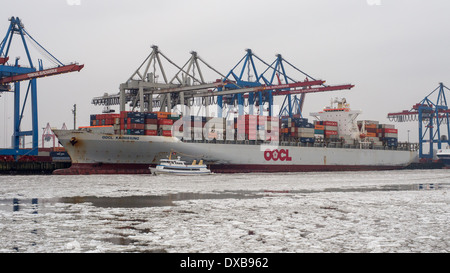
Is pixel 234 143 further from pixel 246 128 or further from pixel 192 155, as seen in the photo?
pixel 192 155

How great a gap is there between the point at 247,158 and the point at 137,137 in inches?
561

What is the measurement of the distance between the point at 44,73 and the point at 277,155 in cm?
2885

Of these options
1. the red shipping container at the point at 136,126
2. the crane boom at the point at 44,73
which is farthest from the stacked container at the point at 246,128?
the crane boom at the point at 44,73

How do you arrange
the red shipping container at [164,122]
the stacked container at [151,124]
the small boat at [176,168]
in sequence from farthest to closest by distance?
1. the red shipping container at [164,122]
2. the stacked container at [151,124]
3. the small boat at [176,168]

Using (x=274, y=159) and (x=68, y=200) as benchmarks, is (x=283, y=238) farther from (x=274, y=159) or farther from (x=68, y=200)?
(x=274, y=159)

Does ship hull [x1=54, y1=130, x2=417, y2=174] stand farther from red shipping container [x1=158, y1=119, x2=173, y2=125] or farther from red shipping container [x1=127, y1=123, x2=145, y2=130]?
red shipping container [x1=158, y1=119, x2=173, y2=125]

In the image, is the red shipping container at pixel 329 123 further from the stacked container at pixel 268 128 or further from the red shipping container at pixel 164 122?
the red shipping container at pixel 164 122

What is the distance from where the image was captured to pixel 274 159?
56.7 metres

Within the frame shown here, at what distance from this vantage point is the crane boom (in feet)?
150

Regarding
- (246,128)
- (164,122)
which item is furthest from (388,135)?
(164,122)

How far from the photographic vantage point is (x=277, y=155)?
187 feet

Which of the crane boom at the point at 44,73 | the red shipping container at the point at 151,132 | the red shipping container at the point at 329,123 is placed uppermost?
the crane boom at the point at 44,73

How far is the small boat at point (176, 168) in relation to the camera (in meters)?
43.0
